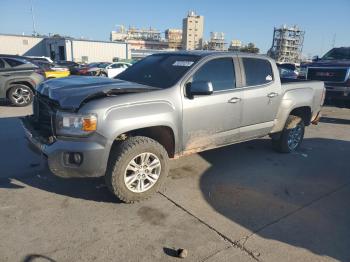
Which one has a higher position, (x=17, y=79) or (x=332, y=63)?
(x=332, y=63)

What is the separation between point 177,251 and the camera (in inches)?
116

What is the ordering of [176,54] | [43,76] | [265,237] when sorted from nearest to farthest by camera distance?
[265,237] < [176,54] < [43,76]

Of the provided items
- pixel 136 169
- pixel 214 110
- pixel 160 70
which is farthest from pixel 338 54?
pixel 136 169

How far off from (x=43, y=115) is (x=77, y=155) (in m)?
1.06

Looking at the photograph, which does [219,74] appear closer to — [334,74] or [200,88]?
[200,88]

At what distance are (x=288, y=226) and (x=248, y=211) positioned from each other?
48cm

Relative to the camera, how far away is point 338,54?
10773mm

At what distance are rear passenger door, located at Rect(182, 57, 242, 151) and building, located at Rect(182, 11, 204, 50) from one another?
13016cm

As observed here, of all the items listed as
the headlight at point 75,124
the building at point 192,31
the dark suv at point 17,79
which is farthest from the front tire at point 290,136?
the building at point 192,31


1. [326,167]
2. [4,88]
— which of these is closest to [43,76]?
[4,88]

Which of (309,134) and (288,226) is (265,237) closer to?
(288,226)

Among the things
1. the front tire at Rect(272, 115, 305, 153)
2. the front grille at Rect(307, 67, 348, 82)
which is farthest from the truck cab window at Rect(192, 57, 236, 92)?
the front grille at Rect(307, 67, 348, 82)

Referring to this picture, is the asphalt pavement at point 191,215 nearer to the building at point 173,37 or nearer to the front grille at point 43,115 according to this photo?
the front grille at point 43,115

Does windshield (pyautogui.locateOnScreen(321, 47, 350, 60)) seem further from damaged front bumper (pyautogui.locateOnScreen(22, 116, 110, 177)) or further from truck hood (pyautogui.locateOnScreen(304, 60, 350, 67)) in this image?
damaged front bumper (pyautogui.locateOnScreen(22, 116, 110, 177))
